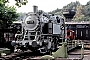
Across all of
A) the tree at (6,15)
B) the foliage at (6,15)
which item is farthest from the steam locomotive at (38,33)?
the foliage at (6,15)

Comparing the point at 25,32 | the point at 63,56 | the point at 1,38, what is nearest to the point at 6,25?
the point at 1,38

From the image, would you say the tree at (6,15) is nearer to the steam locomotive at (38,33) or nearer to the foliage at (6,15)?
the foliage at (6,15)

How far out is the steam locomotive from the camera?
14805 mm

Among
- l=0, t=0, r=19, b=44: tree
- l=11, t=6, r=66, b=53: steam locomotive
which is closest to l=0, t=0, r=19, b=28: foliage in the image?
Answer: l=0, t=0, r=19, b=44: tree

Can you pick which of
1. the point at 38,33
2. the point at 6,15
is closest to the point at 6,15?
the point at 6,15

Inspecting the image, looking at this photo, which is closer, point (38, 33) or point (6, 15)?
point (38, 33)

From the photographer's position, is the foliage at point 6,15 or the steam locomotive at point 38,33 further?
the foliage at point 6,15

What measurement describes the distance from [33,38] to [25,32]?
2.73 feet

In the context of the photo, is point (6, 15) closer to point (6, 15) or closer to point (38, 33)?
point (6, 15)

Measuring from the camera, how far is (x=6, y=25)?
23.0m

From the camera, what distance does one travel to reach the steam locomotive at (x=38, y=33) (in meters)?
14.8

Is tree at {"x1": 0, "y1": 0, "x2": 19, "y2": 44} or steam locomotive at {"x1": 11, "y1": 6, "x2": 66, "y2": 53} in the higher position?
tree at {"x1": 0, "y1": 0, "x2": 19, "y2": 44}

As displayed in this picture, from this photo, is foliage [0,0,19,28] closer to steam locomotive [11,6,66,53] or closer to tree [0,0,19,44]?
tree [0,0,19,44]

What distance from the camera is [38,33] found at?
50.4 feet
